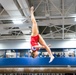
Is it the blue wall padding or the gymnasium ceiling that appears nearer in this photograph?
the gymnasium ceiling

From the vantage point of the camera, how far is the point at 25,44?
15469mm

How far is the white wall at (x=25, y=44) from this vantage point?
1479 cm

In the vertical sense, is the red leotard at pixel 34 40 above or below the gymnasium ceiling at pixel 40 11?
below

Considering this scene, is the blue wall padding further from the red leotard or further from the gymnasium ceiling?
the red leotard

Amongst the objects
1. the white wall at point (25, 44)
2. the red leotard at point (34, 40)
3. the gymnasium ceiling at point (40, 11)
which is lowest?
the red leotard at point (34, 40)

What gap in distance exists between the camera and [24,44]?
1545 centimetres

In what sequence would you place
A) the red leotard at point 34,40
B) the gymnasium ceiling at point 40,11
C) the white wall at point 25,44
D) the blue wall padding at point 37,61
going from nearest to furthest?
the red leotard at point 34,40
the gymnasium ceiling at point 40,11
the blue wall padding at point 37,61
the white wall at point 25,44

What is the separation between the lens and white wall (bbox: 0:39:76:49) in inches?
582

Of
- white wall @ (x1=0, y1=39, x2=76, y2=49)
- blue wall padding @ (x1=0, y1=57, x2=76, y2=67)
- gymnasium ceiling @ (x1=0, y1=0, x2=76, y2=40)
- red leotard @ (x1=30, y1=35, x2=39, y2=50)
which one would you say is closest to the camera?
red leotard @ (x1=30, y1=35, x2=39, y2=50)

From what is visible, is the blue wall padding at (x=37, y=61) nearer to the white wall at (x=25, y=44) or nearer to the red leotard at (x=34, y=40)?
the red leotard at (x=34, y=40)

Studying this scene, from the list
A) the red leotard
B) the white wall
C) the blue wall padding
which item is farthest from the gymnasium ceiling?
the white wall

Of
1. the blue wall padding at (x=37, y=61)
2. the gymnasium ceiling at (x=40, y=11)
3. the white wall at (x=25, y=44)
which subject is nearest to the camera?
the gymnasium ceiling at (x=40, y=11)

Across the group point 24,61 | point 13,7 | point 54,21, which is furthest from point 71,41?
point 13,7

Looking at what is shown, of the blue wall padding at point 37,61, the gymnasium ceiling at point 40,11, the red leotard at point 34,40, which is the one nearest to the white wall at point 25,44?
the gymnasium ceiling at point 40,11
